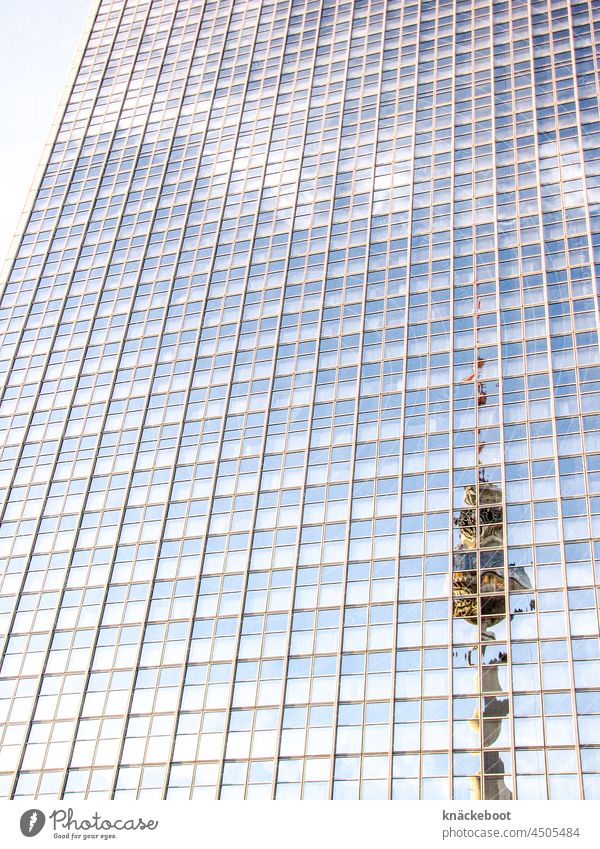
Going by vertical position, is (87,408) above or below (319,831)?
below

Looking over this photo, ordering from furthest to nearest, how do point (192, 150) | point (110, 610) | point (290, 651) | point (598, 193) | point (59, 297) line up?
1. point (192, 150)
2. point (59, 297)
3. point (598, 193)
4. point (110, 610)
5. point (290, 651)

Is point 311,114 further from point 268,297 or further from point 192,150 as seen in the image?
point 268,297

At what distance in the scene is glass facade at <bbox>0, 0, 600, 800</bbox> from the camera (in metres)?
64.2

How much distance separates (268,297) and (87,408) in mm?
17679

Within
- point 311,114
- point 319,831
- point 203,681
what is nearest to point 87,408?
point 203,681

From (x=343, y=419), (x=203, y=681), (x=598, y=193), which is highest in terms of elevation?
(x=598, y=193)

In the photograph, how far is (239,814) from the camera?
145ft

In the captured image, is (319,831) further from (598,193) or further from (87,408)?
(598,193)

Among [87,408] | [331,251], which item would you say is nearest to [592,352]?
[331,251]

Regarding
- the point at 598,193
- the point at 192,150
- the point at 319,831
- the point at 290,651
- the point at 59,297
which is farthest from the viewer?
the point at 192,150

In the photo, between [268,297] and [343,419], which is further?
[268,297]

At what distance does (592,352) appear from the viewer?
75250 mm

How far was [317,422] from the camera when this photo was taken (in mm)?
79375

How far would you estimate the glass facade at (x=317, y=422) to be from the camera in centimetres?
6425
